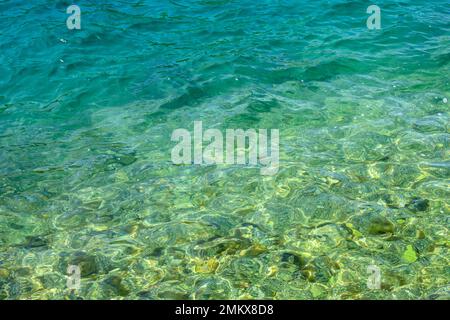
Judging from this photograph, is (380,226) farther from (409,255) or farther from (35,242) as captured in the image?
(35,242)

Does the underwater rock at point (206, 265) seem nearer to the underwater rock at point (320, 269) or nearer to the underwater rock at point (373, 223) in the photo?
the underwater rock at point (320, 269)

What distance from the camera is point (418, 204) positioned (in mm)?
6742

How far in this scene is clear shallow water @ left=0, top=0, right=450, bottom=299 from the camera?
592 centimetres

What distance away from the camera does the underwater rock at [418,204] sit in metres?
6.66

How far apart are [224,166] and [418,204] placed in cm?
284

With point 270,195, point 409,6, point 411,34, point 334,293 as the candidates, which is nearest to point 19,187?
point 270,195

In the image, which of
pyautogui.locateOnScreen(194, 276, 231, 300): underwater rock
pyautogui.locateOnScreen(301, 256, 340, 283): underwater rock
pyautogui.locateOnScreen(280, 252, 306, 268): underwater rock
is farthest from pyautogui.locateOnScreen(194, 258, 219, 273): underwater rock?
pyautogui.locateOnScreen(301, 256, 340, 283): underwater rock

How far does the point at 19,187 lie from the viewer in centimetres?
795

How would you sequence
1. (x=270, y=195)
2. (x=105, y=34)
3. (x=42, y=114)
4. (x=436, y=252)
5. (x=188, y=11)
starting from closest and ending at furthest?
(x=436, y=252) < (x=270, y=195) < (x=42, y=114) < (x=105, y=34) < (x=188, y=11)

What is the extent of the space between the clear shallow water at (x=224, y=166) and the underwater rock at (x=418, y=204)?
25 mm

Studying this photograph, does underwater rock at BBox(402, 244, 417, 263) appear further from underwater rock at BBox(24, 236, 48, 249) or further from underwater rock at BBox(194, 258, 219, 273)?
underwater rock at BBox(24, 236, 48, 249)

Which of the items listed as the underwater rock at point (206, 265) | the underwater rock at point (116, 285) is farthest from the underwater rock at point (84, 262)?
the underwater rock at point (206, 265)

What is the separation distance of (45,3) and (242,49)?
675 centimetres

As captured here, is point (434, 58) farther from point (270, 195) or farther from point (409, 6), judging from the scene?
point (270, 195)
